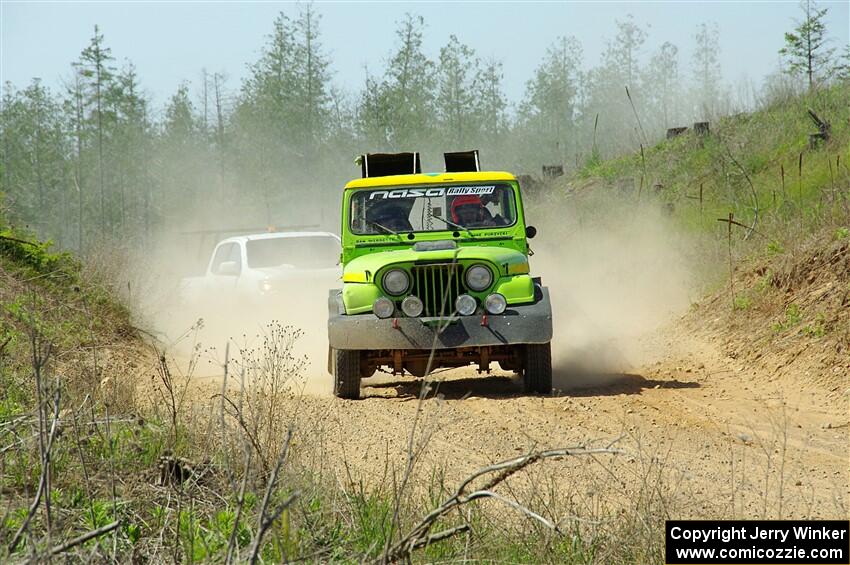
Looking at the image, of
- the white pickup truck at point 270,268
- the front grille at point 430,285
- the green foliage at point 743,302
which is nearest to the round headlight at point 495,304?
the front grille at point 430,285

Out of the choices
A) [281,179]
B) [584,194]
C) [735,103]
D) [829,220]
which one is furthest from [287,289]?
[281,179]

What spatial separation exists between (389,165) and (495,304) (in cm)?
278

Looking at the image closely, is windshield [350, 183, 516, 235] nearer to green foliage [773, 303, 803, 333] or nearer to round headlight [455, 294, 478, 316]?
round headlight [455, 294, 478, 316]

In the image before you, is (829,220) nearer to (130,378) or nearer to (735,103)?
(130,378)

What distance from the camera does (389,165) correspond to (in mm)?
11422

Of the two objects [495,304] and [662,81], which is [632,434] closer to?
[495,304]

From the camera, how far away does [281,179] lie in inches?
1972

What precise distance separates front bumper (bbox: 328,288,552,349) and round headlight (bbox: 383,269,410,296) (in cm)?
31

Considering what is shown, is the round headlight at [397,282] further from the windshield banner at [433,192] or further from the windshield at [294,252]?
the windshield at [294,252]

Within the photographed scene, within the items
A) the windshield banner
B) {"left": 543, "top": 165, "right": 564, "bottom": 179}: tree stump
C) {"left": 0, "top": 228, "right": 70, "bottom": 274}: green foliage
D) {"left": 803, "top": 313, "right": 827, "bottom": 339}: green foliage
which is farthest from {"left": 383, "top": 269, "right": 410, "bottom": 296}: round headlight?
{"left": 543, "top": 165, "right": 564, "bottom": 179}: tree stump

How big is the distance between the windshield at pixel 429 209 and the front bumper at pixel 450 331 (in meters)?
1.54

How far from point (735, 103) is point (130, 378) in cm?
2037

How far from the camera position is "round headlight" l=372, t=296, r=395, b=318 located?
30.7ft

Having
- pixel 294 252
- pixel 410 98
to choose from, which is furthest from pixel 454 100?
pixel 294 252
